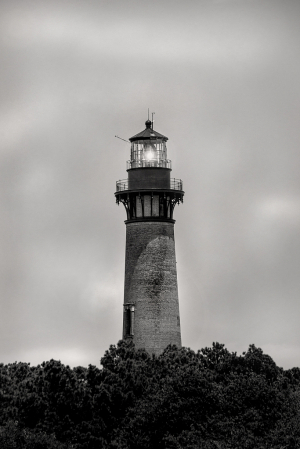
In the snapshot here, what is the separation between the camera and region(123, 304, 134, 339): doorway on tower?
88375 mm

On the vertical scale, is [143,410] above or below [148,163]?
below

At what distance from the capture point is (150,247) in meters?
89.2

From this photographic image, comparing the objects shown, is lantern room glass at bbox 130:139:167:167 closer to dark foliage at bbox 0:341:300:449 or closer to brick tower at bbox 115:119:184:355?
brick tower at bbox 115:119:184:355

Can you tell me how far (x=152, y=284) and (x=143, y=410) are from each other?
57.5 ft

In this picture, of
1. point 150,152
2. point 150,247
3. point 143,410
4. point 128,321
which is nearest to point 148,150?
point 150,152

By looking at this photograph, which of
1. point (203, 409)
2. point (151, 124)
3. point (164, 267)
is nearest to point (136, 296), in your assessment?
point (164, 267)

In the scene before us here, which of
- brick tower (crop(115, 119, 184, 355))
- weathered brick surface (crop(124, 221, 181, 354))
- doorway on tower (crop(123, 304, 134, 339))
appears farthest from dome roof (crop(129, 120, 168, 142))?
doorway on tower (crop(123, 304, 134, 339))

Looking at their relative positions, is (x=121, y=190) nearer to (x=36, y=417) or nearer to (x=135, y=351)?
(x=135, y=351)

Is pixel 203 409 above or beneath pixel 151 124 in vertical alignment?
beneath

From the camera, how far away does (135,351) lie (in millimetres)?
84188

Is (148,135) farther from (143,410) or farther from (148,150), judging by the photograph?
(143,410)

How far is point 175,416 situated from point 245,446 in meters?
4.62

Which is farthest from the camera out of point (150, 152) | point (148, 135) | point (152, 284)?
point (150, 152)

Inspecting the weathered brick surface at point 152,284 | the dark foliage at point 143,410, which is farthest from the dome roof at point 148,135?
the dark foliage at point 143,410
